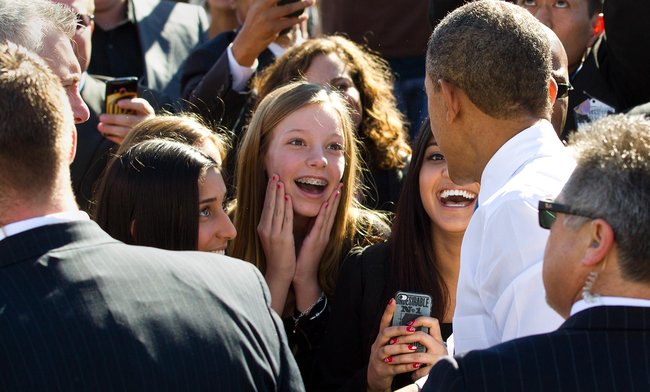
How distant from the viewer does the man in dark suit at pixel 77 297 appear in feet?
6.97

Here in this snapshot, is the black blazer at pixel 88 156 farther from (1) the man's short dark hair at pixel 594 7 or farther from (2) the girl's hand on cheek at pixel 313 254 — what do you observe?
(1) the man's short dark hair at pixel 594 7

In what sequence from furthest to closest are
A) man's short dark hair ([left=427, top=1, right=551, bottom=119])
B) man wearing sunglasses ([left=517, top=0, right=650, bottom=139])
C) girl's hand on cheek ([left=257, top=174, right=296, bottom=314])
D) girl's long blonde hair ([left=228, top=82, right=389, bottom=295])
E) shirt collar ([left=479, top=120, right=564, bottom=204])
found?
man wearing sunglasses ([left=517, top=0, right=650, bottom=139]) < girl's long blonde hair ([left=228, top=82, right=389, bottom=295]) < girl's hand on cheek ([left=257, top=174, right=296, bottom=314]) < man's short dark hair ([left=427, top=1, right=551, bottom=119]) < shirt collar ([left=479, top=120, right=564, bottom=204])

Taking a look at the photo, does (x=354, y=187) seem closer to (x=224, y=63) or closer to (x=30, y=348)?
(x=224, y=63)

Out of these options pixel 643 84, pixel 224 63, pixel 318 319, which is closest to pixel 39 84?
pixel 318 319

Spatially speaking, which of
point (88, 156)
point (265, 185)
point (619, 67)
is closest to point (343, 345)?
point (265, 185)

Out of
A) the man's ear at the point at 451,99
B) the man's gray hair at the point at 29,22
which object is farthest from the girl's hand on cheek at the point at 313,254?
the man's ear at the point at 451,99

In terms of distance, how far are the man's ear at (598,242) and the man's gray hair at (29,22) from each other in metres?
2.39

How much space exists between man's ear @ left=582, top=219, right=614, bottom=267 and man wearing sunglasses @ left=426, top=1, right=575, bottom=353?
0.48 metres

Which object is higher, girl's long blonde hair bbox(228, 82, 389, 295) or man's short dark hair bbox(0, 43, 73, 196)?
man's short dark hair bbox(0, 43, 73, 196)

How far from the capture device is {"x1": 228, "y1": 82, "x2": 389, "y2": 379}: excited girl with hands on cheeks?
4.29 meters

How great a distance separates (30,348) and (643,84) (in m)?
3.77

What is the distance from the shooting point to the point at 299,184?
4.51 metres

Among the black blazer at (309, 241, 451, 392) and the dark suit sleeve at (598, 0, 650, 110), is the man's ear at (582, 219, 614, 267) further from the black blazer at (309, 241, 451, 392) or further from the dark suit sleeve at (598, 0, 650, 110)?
the dark suit sleeve at (598, 0, 650, 110)

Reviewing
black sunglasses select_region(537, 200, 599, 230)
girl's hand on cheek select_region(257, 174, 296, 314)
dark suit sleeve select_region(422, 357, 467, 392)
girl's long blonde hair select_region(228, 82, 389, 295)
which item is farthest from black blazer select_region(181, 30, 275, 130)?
dark suit sleeve select_region(422, 357, 467, 392)
